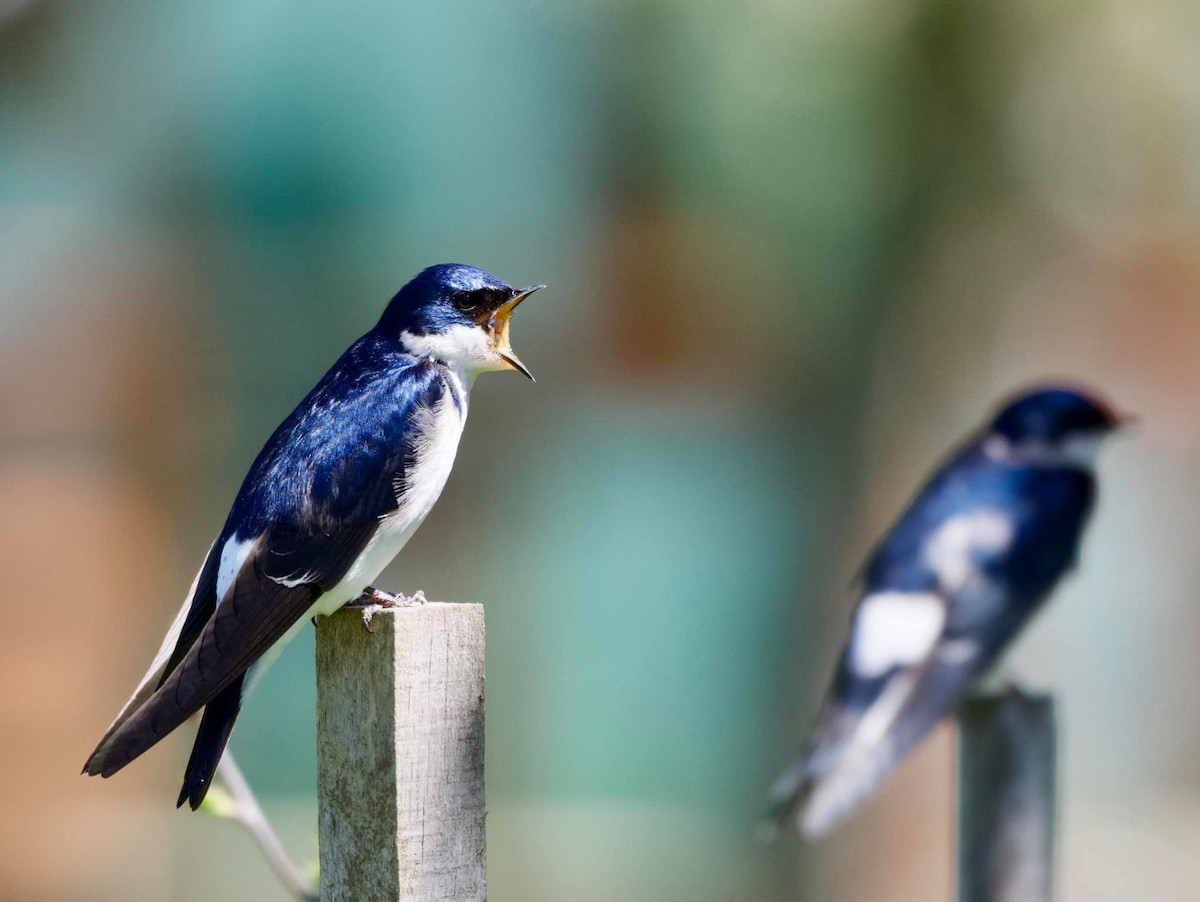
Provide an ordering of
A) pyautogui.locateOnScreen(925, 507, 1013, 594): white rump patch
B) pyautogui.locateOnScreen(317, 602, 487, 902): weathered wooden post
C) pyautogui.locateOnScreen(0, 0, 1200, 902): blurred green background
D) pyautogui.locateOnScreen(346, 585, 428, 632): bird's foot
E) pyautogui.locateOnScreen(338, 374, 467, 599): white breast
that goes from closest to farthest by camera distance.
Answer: pyautogui.locateOnScreen(317, 602, 487, 902): weathered wooden post < pyautogui.locateOnScreen(346, 585, 428, 632): bird's foot < pyautogui.locateOnScreen(338, 374, 467, 599): white breast < pyautogui.locateOnScreen(925, 507, 1013, 594): white rump patch < pyautogui.locateOnScreen(0, 0, 1200, 902): blurred green background

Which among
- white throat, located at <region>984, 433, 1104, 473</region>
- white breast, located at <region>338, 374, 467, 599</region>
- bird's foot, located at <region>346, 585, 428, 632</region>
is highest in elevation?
white throat, located at <region>984, 433, 1104, 473</region>

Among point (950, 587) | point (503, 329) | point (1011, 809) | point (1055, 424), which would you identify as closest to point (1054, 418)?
point (1055, 424)

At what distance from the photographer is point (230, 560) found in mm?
2223

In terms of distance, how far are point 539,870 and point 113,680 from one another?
1.92 metres

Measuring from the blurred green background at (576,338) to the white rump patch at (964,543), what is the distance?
3.36m

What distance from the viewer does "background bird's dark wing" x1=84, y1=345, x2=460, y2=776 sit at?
2.10 m

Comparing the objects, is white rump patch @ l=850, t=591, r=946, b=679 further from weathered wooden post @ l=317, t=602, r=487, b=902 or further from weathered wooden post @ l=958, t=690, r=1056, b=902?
weathered wooden post @ l=317, t=602, r=487, b=902

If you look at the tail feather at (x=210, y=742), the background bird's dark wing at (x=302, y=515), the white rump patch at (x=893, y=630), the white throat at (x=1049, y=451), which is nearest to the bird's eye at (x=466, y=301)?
the background bird's dark wing at (x=302, y=515)

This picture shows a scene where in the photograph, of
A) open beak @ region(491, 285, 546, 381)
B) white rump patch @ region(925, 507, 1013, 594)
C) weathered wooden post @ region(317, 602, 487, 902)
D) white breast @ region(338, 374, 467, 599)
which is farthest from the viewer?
white rump patch @ region(925, 507, 1013, 594)

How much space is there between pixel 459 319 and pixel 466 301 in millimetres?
31

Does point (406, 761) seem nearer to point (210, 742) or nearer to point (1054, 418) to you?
point (210, 742)

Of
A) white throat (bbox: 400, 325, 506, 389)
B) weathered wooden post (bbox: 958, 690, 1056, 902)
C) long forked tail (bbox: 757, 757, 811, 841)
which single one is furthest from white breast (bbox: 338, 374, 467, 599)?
weathered wooden post (bbox: 958, 690, 1056, 902)

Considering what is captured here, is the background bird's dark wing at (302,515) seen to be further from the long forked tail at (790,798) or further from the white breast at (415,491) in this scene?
the long forked tail at (790,798)

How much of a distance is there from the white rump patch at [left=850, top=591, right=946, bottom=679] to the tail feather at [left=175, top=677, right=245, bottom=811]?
1007mm
